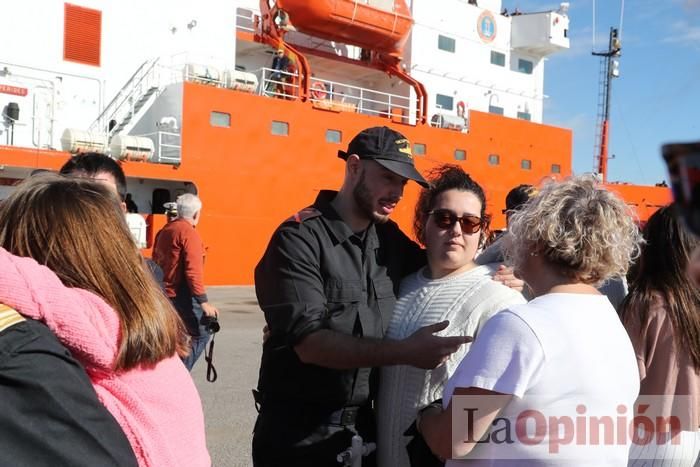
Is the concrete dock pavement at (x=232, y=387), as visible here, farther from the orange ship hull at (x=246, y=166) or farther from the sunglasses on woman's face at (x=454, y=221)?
the orange ship hull at (x=246, y=166)

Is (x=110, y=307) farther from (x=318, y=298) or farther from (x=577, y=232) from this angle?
(x=577, y=232)

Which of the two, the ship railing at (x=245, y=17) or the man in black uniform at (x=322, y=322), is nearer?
the man in black uniform at (x=322, y=322)

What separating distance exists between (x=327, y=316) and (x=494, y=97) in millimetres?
19621

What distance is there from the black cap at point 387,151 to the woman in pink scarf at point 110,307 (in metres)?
1.27

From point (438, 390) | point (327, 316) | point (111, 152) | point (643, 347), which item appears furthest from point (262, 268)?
point (111, 152)

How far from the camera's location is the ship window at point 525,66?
71.5ft

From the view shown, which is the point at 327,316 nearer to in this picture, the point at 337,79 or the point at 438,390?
the point at 438,390

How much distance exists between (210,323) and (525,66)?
18.9m

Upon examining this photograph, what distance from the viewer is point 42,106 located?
1281 cm

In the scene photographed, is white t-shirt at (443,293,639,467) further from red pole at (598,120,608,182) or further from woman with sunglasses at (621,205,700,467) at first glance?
red pole at (598,120,608,182)

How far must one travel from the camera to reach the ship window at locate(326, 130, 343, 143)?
51.2 ft

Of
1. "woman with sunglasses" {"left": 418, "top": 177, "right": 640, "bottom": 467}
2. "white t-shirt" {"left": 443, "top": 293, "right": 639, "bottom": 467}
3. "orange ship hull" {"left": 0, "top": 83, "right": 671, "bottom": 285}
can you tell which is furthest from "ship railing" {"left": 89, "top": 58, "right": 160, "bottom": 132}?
"white t-shirt" {"left": 443, "top": 293, "right": 639, "bottom": 467}

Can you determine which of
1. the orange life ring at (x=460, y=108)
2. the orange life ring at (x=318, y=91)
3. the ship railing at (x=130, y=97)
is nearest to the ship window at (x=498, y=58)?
the orange life ring at (x=460, y=108)

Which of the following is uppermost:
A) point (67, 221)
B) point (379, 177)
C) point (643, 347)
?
point (379, 177)
